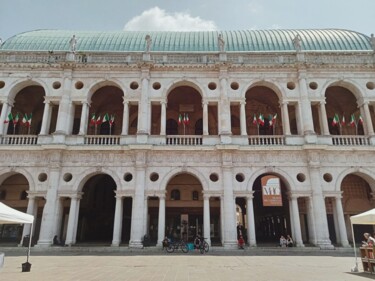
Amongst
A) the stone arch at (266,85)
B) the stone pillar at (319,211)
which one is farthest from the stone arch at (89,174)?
the stone pillar at (319,211)

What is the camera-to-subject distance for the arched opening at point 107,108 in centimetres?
2619

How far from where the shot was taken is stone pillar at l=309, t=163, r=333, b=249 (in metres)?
19.4

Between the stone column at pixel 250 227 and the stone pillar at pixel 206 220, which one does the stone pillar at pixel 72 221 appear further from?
the stone column at pixel 250 227

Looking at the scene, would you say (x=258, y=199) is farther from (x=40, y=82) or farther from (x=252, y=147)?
(x=40, y=82)

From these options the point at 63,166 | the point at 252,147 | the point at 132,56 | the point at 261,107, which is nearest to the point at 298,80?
the point at 261,107

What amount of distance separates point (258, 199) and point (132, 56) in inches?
717

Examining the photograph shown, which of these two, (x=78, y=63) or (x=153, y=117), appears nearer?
(x=78, y=63)

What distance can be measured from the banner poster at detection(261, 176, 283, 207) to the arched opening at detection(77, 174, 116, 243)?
1488cm

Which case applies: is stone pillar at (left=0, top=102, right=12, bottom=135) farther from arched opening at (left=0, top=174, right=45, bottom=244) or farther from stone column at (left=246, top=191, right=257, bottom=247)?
stone column at (left=246, top=191, right=257, bottom=247)

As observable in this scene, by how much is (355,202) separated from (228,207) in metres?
11.8

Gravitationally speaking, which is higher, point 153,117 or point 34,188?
point 153,117

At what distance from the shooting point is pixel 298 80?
2319 centimetres

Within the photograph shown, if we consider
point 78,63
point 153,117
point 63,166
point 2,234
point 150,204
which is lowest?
point 2,234

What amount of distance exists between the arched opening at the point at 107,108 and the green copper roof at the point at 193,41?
13.2ft
